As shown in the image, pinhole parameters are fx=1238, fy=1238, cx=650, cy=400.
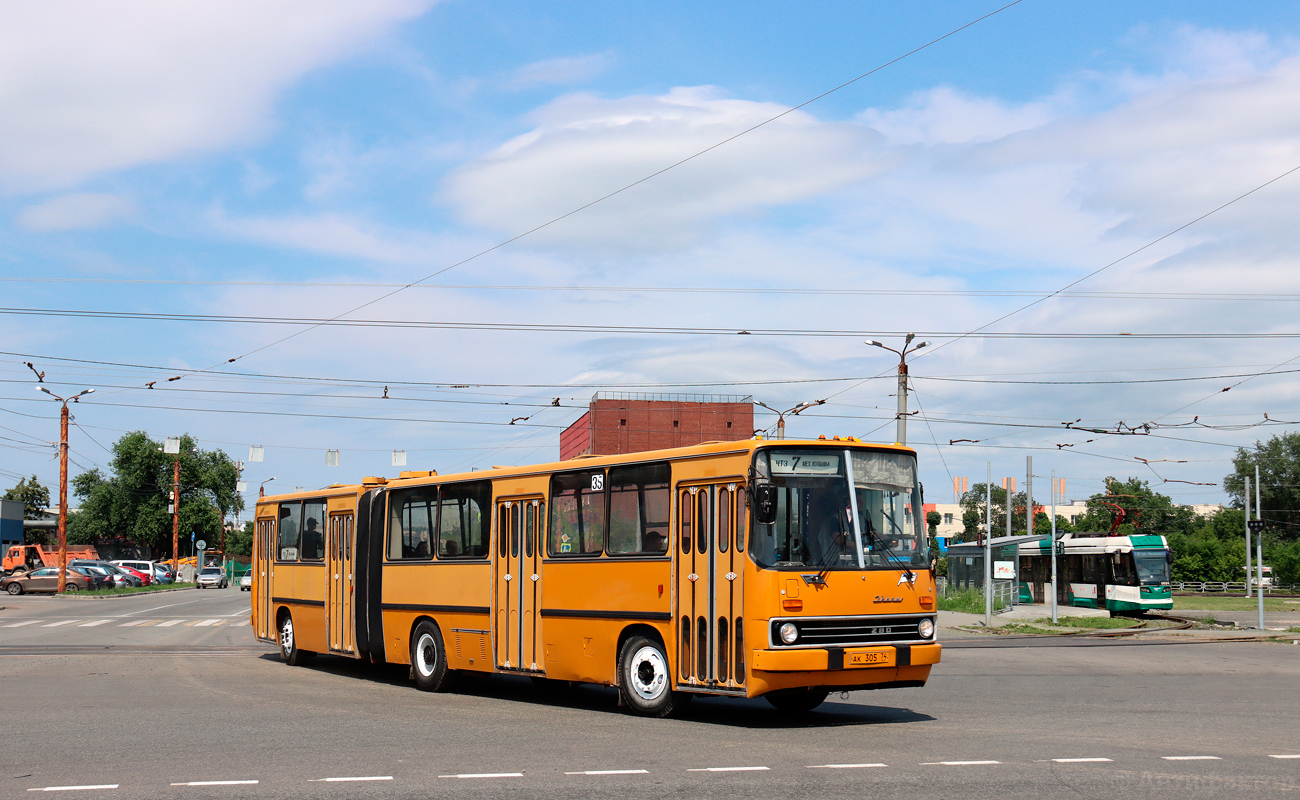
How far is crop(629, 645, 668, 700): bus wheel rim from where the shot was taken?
491 inches

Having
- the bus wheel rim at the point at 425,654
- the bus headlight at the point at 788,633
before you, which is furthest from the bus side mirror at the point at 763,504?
the bus wheel rim at the point at 425,654

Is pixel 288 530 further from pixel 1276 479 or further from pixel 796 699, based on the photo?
pixel 1276 479

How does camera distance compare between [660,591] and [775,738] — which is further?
[660,591]

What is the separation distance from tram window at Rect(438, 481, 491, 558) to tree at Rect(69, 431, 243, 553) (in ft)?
339

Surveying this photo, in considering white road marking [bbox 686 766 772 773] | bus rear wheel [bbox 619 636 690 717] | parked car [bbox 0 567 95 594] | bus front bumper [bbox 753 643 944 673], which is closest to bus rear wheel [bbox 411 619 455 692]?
bus rear wheel [bbox 619 636 690 717]

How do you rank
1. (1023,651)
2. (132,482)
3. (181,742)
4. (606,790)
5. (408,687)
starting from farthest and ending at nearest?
1. (132,482)
2. (1023,651)
3. (408,687)
4. (181,742)
5. (606,790)

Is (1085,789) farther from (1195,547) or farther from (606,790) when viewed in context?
(1195,547)

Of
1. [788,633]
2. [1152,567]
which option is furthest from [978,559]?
[788,633]

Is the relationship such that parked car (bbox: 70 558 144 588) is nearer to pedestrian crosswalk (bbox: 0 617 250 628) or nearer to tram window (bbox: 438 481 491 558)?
pedestrian crosswalk (bbox: 0 617 250 628)

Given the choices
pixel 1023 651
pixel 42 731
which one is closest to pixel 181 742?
pixel 42 731

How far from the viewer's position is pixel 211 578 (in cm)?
7781

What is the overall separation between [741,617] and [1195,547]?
7510 cm

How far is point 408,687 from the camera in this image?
A: 16359 millimetres

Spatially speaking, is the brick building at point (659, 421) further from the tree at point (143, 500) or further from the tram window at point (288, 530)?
the tram window at point (288, 530)
